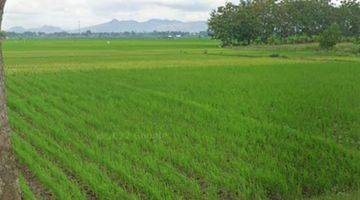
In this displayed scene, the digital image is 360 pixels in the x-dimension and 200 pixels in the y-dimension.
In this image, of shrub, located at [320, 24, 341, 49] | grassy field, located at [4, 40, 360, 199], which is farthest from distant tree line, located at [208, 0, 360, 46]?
grassy field, located at [4, 40, 360, 199]

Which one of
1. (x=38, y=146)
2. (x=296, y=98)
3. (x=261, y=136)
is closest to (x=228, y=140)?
(x=261, y=136)

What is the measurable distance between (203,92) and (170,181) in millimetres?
10070

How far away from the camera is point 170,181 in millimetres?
6895

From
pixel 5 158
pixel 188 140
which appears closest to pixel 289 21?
pixel 188 140

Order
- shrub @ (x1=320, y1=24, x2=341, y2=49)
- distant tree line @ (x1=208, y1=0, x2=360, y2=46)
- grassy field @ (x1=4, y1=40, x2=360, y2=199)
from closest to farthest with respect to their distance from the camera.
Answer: grassy field @ (x1=4, y1=40, x2=360, y2=199) → shrub @ (x1=320, y1=24, x2=341, y2=49) → distant tree line @ (x1=208, y1=0, x2=360, y2=46)

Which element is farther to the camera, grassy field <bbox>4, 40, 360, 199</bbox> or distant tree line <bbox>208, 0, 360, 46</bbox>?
distant tree line <bbox>208, 0, 360, 46</bbox>

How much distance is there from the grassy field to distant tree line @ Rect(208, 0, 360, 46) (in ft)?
188

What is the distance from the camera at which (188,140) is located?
9.59m

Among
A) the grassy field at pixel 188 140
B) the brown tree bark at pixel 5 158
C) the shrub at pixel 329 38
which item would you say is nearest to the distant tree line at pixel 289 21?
the shrub at pixel 329 38

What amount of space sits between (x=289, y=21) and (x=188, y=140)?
6912cm

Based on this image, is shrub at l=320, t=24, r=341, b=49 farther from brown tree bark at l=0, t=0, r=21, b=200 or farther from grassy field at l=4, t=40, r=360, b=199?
brown tree bark at l=0, t=0, r=21, b=200

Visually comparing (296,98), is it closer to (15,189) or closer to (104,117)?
(104,117)

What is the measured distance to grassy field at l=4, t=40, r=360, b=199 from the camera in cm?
675

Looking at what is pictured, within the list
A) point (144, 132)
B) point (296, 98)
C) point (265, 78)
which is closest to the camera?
point (144, 132)
